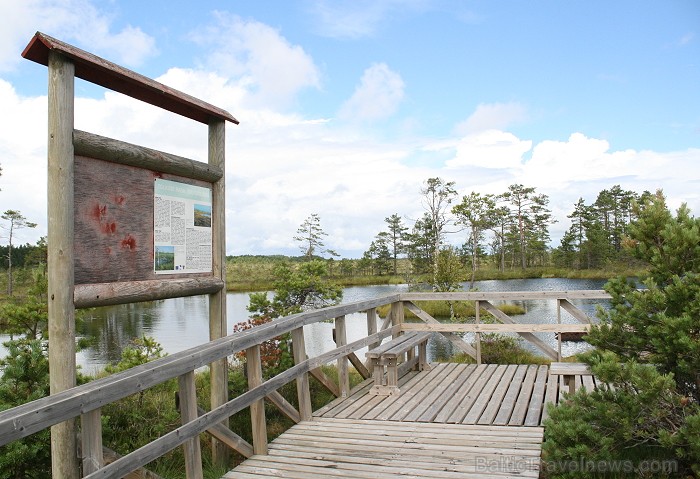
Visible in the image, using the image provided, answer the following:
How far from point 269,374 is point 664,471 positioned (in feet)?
14.6

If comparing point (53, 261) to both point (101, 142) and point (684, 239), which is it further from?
point (684, 239)

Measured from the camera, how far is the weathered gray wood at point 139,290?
367 cm

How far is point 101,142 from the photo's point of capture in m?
3.82

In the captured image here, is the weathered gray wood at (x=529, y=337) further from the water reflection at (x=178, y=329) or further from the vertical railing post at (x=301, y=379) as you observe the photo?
the water reflection at (x=178, y=329)

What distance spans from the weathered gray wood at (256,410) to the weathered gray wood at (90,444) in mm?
1581

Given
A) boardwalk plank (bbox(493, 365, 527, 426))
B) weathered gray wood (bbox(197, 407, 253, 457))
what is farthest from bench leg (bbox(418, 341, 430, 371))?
weathered gray wood (bbox(197, 407, 253, 457))

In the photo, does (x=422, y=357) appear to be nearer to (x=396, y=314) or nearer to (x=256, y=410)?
(x=396, y=314)

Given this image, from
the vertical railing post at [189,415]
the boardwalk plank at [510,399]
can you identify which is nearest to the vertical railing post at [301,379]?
the vertical railing post at [189,415]

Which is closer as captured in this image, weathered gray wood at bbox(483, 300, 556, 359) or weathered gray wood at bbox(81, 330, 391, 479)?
weathered gray wood at bbox(81, 330, 391, 479)

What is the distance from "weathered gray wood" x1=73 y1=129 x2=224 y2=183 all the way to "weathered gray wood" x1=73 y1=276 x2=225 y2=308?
0.84 m

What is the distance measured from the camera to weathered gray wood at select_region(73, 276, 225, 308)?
367 centimetres

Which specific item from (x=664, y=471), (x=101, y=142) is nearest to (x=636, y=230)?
(x=664, y=471)

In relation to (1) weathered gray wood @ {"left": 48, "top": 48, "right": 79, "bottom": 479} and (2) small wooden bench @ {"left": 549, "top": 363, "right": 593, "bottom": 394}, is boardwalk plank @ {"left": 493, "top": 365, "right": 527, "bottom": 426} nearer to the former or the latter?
(2) small wooden bench @ {"left": 549, "top": 363, "right": 593, "bottom": 394}

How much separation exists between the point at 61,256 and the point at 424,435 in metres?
3.14
